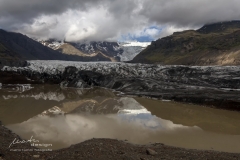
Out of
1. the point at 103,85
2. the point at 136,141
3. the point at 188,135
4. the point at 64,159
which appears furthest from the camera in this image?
the point at 103,85

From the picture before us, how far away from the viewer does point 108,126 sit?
912 inches

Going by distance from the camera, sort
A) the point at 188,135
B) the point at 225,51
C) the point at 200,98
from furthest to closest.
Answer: the point at 225,51 < the point at 200,98 < the point at 188,135

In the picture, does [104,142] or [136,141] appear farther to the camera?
[136,141]

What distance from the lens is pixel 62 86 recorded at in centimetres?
7144

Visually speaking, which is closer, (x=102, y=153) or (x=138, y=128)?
(x=102, y=153)

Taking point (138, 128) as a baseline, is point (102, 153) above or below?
above

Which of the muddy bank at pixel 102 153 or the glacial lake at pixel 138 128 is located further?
the glacial lake at pixel 138 128

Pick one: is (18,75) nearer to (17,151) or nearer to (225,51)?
(17,151)

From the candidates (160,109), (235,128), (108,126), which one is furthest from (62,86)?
(235,128)

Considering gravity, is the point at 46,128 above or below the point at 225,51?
below

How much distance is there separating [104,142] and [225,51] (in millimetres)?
176363

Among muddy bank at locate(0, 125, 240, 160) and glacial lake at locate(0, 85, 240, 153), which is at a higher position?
muddy bank at locate(0, 125, 240, 160)

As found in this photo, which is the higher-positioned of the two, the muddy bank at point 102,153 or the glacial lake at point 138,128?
the muddy bank at point 102,153

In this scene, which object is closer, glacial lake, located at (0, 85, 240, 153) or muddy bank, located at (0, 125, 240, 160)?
muddy bank, located at (0, 125, 240, 160)
